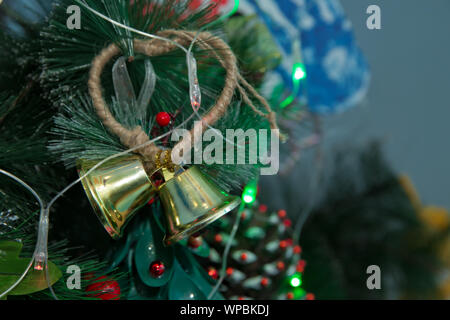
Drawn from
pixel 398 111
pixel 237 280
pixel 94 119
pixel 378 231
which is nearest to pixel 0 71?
pixel 94 119

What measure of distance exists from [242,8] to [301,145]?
223mm

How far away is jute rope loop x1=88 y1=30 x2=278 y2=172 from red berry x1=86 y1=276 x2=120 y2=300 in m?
0.10

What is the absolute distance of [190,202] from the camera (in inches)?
12.2

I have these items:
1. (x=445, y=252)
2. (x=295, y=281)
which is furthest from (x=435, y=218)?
(x=295, y=281)

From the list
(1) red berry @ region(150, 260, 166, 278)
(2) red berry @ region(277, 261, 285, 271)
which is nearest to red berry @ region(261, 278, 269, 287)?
(2) red berry @ region(277, 261, 285, 271)

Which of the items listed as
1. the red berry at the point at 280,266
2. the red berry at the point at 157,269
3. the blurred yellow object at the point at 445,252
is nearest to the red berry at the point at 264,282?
the red berry at the point at 280,266

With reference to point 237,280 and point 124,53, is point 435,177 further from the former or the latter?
point 124,53

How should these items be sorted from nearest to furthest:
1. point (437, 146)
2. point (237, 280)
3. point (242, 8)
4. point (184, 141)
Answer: point (184, 141) < point (237, 280) < point (242, 8) < point (437, 146)

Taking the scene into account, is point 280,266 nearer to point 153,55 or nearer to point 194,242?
point 194,242

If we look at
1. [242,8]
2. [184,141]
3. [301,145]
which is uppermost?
[242,8]

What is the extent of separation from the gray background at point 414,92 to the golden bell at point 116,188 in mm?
489

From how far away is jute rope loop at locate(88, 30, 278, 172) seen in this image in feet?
1.06

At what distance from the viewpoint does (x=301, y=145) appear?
632mm

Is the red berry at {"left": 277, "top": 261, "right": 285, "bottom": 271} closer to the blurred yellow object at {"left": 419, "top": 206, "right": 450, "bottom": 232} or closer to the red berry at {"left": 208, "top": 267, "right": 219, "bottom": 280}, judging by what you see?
the red berry at {"left": 208, "top": 267, "right": 219, "bottom": 280}
